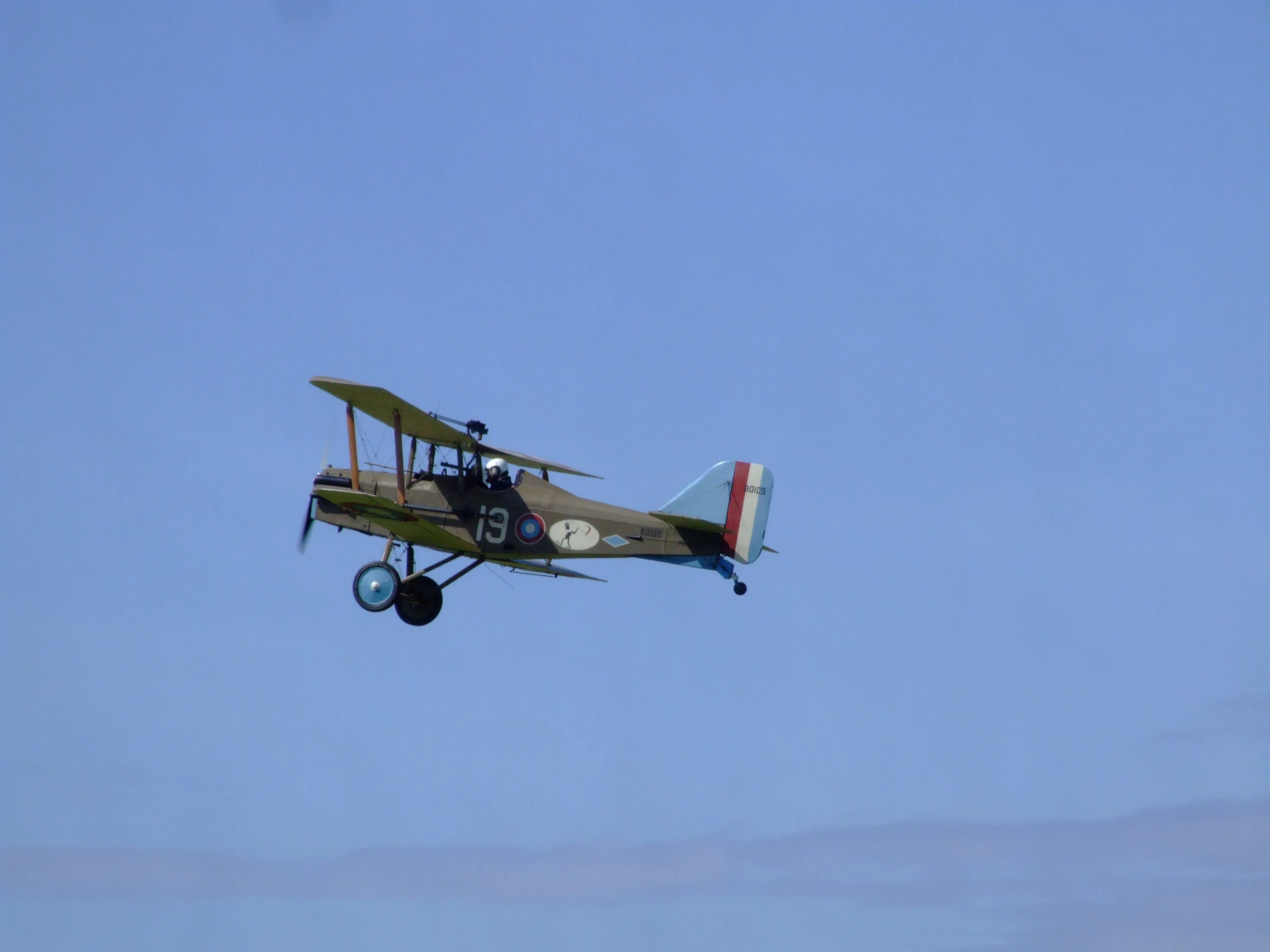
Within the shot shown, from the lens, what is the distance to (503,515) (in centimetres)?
4550

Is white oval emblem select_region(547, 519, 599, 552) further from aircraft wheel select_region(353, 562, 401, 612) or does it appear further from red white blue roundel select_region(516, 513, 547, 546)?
aircraft wheel select_region(353, 562, 401, 612)

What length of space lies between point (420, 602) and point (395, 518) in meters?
2.17

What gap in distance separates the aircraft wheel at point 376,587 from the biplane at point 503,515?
0.01 metres

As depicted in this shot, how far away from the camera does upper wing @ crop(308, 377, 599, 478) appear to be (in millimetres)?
44688

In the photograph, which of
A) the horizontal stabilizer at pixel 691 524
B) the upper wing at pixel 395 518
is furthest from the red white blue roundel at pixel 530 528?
the horizontal stabilizer at pixel 691 524

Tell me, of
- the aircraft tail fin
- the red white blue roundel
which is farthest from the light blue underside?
the red white blue roundel

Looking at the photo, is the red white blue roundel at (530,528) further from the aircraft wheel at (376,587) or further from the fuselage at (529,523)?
the aircraft wheel at (376,587)

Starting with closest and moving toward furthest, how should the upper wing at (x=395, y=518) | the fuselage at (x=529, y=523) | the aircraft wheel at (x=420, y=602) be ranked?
1. the upper wing at (x=395, y=518)
2. the fuselage at (x=529, y=523)
3. the aircraft wheel at (x=420, y=602)

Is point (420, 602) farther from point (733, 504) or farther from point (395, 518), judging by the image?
point (733, 504)

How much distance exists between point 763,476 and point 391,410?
21.2 ft

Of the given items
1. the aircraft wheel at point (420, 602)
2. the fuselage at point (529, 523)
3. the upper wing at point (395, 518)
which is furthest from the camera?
the aircraft wheel at point (420, 602)

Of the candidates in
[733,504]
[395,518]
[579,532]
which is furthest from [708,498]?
[395,518]

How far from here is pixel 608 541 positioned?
45.4 meters

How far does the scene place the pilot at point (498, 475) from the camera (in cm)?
4541
